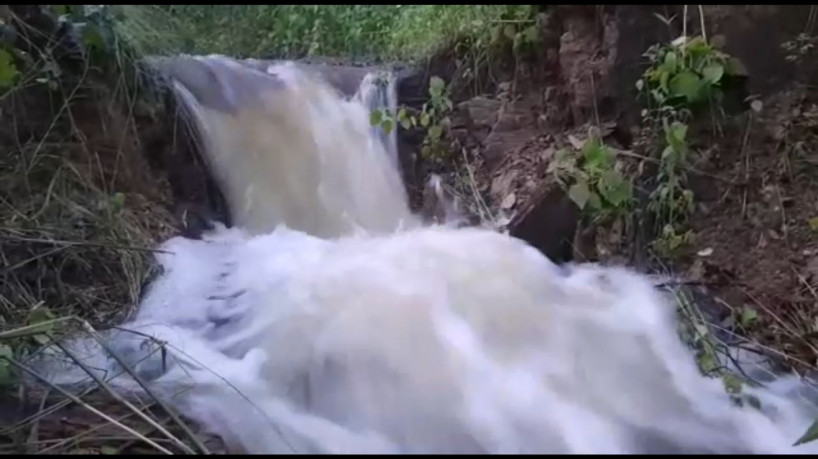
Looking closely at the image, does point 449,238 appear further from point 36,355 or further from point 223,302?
point 36,355

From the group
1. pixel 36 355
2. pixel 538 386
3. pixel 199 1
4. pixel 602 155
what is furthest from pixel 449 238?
pixel 199 1

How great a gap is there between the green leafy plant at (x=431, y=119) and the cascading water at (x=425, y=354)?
0.41m

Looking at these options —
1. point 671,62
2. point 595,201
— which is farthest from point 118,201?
point 671,62

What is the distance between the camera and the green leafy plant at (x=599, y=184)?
2410mm

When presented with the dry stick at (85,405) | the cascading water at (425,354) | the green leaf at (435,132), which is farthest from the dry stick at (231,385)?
the green leaf at (435,132)

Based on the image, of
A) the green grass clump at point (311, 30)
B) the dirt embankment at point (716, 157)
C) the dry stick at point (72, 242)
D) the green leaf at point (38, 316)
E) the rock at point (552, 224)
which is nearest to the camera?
the green leaf at point (38, 316)

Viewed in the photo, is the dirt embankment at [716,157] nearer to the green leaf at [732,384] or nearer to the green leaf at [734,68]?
the green leaf at [734,68]

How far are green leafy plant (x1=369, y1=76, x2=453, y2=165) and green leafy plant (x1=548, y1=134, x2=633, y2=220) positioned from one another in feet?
2.90

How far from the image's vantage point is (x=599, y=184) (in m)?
2.44

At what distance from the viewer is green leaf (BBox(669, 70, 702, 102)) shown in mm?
2365

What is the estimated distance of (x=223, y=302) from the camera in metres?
2.49

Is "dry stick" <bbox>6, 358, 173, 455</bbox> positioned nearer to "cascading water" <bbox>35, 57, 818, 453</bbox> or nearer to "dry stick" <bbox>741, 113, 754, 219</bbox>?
"cascading water" <bbox>35, 57, 818, 453</bbox>

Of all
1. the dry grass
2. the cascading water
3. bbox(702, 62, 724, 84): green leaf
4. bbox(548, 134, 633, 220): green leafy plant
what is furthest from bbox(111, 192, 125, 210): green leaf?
bbox(702, 62, 724, 84): green leaf

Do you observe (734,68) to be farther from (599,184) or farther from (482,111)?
(482,111)
